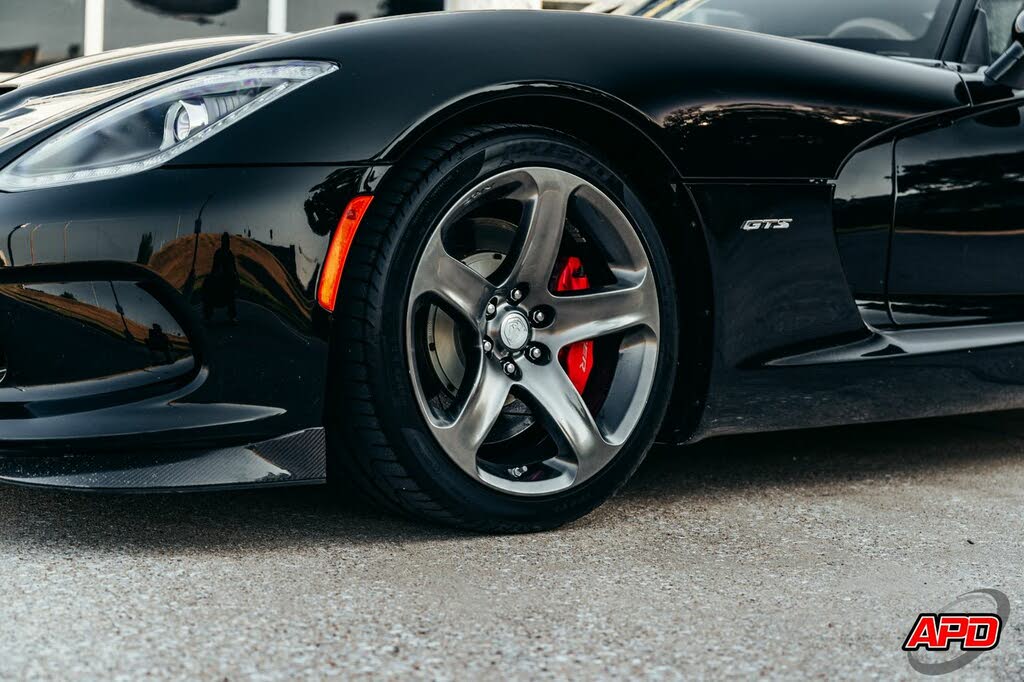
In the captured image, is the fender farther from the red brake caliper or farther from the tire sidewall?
the red brake caliper

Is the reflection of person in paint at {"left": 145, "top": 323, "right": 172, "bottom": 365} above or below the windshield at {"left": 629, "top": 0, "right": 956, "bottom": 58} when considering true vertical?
below

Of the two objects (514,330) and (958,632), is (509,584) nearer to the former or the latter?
(514,330)

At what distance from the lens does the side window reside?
3.31 metres

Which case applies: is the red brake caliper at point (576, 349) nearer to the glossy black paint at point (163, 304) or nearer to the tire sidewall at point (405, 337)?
the tire sidewall at point (405, 337)

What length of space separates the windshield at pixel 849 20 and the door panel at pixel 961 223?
0.33 metres

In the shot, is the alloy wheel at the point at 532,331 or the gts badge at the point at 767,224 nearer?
the alloy wheel at the point at 532,331

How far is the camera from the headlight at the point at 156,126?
2281mm

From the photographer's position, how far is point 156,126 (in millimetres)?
2324

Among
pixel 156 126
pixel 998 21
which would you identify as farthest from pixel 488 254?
pixel 998 21

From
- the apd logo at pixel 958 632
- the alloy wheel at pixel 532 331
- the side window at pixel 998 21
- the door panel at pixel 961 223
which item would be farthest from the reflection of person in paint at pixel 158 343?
the side window at pixel 998 21

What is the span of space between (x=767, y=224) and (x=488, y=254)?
56 cm

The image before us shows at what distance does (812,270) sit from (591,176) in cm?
53

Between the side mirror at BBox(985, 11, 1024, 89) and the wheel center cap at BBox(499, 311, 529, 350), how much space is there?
1329 millimetres

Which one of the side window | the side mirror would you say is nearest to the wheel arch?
the side mirror
